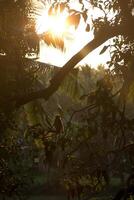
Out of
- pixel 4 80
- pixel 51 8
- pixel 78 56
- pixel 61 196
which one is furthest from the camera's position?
pixel 61 196

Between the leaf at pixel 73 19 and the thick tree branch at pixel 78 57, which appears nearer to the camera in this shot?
the leaf at pixel 73 19

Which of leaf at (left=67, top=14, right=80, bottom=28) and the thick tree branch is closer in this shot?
leaf at (left=67, top=14, right=80, bottom=28)

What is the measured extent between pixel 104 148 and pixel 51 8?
1.57m

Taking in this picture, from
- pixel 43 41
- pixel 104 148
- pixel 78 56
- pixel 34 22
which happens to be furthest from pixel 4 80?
pixel 43 41

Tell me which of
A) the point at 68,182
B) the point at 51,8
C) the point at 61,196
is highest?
the point at 51,8

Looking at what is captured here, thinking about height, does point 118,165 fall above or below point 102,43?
below

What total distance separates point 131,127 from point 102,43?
866 millimetres

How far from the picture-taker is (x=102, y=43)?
199 inches

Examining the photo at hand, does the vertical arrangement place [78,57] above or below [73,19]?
below

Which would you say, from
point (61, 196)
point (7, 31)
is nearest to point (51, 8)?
point (7, 31)

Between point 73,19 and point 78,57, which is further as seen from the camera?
point 78,57

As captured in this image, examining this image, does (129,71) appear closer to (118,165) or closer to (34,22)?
(118,165)

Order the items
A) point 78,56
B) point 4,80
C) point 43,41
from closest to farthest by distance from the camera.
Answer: point 78,56 < point 4,80 < point 43,41

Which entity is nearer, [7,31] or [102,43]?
[102,43]
